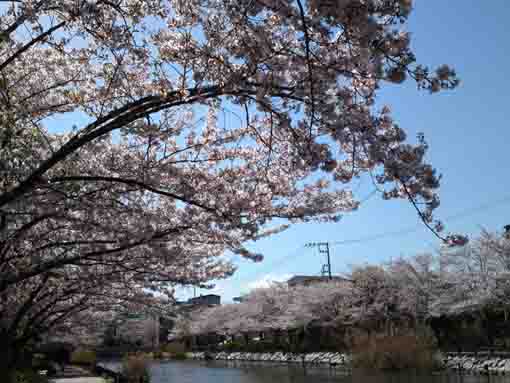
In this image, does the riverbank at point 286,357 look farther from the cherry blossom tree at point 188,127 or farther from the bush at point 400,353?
the cherry blossom tree at point 188,127

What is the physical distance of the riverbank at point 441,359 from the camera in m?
18.6

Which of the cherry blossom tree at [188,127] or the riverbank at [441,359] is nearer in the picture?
the cherry blossom tree at [188,127]

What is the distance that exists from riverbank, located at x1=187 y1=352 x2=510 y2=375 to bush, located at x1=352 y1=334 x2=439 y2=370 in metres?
1.05

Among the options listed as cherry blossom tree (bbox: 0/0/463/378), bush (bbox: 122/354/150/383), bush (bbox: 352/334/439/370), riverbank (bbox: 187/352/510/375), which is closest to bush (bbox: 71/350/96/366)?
riverbank (bbox: 187/352/510/375)

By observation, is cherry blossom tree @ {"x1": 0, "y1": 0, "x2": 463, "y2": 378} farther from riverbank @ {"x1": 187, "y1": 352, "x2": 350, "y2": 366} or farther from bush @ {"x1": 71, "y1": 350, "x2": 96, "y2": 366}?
bush @ {"x1": 71, "y1": 350, "x2": 96, "y2": 366}

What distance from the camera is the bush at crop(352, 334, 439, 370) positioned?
1908cm

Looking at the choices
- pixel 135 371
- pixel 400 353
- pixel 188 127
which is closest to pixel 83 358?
pixel 135 371

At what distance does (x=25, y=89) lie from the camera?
676cm

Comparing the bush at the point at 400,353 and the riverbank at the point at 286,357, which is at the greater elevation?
the bush at the point at 400,353

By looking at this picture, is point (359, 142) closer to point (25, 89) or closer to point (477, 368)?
point (25, 89)

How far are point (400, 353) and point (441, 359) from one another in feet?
7.70

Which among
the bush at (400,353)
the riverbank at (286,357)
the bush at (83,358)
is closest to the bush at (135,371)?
the bush at (400,353)

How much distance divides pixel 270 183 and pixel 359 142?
107 inches

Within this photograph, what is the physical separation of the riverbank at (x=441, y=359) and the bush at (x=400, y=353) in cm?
105
